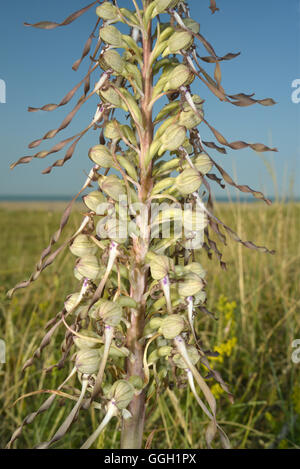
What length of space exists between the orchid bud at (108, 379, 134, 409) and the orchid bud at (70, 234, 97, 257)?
0.27 metres

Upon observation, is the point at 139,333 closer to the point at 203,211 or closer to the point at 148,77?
the point at 203,211

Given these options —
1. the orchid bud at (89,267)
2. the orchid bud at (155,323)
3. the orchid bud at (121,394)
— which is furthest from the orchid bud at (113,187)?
the orchid bud at (121,394)

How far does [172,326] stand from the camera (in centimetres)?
80

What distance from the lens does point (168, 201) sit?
90 centimetres

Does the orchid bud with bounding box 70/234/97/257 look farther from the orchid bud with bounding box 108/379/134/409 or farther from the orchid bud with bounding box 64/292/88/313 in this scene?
the orchid bud with bounding box 108/379/134/409

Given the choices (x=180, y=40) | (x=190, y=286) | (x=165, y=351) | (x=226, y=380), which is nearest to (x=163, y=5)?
(x=180, y=40)

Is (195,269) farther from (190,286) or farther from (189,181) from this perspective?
(189,181)

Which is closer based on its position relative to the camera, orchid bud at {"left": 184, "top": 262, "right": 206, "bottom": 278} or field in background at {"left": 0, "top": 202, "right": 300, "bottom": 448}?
orchid bud at {"left": 184, "top": 262, "right": 206, "bottom": 278}

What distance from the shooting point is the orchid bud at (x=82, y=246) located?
869mm

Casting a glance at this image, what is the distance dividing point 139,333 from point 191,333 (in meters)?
0.11

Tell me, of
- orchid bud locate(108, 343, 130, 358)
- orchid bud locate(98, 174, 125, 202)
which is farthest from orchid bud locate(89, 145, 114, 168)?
orchid bud locate(108, 343, 130, 358)

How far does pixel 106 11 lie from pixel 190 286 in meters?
0.60

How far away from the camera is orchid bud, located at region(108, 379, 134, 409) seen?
→ 79 centimetres
